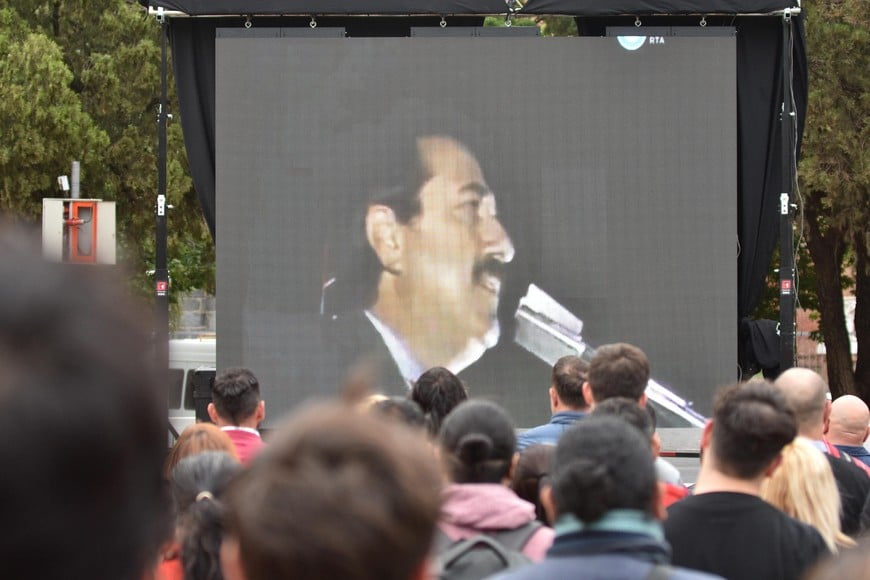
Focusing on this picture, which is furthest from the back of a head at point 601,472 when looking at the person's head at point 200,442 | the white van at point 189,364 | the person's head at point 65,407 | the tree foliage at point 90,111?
the tree foliage at point 90,111

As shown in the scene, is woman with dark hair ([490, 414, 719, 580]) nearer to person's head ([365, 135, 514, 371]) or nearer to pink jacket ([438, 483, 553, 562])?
pink jacket ([438, 483, 553, 562])

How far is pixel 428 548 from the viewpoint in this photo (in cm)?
119

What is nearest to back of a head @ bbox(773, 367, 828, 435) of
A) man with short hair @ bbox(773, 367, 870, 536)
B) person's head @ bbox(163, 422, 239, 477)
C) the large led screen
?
man with short hair @ bbox(773, 367, 870, 536)

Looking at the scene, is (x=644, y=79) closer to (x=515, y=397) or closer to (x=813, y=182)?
(x=515, y=397)

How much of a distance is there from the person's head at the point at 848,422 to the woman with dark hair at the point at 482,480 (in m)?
2.41

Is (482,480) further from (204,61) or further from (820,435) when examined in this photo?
(204,61)

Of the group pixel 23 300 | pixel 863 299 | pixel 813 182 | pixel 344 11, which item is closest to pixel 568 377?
pixel 23 300

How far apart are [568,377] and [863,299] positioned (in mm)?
16216

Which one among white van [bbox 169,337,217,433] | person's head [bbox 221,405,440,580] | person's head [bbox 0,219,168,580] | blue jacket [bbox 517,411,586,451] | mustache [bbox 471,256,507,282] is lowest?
white van [bbox 169,337,217,433]

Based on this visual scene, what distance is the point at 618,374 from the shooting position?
4672 mm

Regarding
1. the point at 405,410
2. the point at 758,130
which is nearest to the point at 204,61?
the point at 758,130

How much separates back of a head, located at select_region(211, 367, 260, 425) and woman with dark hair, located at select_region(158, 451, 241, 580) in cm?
187

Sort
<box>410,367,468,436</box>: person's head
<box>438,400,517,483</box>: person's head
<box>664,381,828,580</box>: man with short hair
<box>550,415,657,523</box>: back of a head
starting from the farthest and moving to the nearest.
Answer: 1. <box>410,367,468,436</box>: person's head
2. <box>438,400,517,483</box>: person's head
3. <box>664,381,828,580</box>: man with short hair
4. <box>550,415,657,523</box>: back of a head

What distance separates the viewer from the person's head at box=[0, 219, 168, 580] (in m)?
0.88
